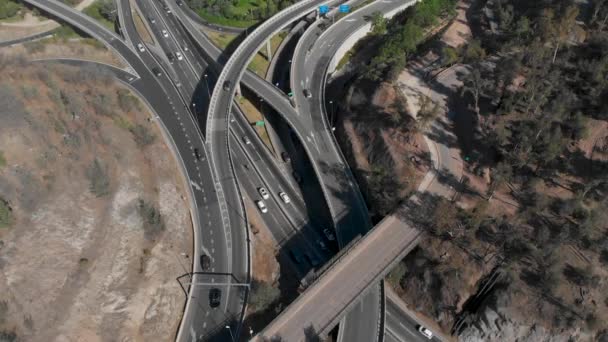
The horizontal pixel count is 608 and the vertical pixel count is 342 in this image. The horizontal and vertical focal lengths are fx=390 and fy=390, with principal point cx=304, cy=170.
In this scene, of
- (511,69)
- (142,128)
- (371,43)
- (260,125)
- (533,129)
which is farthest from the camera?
(371,43)

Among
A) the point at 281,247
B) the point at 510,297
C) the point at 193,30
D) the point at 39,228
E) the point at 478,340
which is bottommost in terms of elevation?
the point at 478,340

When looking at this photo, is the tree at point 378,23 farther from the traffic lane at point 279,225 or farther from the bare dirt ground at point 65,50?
the bare dirt ground at point 65,50

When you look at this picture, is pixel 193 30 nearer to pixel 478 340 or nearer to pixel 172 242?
pixel 172 242

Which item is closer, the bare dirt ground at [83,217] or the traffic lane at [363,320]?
the bare dirt ground at [83,217]

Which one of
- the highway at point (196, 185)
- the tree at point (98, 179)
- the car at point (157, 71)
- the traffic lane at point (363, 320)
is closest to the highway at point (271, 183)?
the car at point (157, 71)

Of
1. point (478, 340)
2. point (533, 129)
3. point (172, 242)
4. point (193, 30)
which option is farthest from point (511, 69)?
point (193, 30)

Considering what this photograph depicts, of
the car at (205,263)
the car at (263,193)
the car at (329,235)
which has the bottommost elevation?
the car at (329,235)
